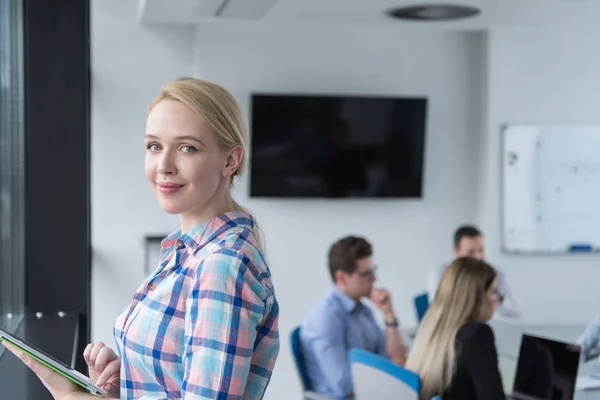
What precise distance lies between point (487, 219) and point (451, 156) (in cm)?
55

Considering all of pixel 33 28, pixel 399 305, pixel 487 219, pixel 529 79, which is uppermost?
pixel 529 79

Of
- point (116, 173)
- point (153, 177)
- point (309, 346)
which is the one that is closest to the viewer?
point (153, 177)

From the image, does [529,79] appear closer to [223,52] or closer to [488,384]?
[223,52]

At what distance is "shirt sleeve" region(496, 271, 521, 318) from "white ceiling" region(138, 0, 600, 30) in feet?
5.71

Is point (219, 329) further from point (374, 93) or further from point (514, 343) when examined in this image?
point (374, 93)

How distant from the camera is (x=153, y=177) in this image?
130cm

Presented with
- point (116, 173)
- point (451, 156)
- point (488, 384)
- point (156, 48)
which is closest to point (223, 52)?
point (156, 48)

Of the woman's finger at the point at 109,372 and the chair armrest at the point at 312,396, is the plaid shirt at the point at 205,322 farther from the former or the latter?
the chair armrest at the point at 312,396

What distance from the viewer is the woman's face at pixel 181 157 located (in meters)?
1.28

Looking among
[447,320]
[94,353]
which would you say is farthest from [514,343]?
[94,353]

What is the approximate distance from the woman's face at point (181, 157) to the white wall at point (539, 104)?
16.9 feet

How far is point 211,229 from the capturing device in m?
1.30

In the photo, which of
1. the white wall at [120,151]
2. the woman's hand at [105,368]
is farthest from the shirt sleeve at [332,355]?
the woman's hand at [105,368]

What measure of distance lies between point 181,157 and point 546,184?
5.33 m
